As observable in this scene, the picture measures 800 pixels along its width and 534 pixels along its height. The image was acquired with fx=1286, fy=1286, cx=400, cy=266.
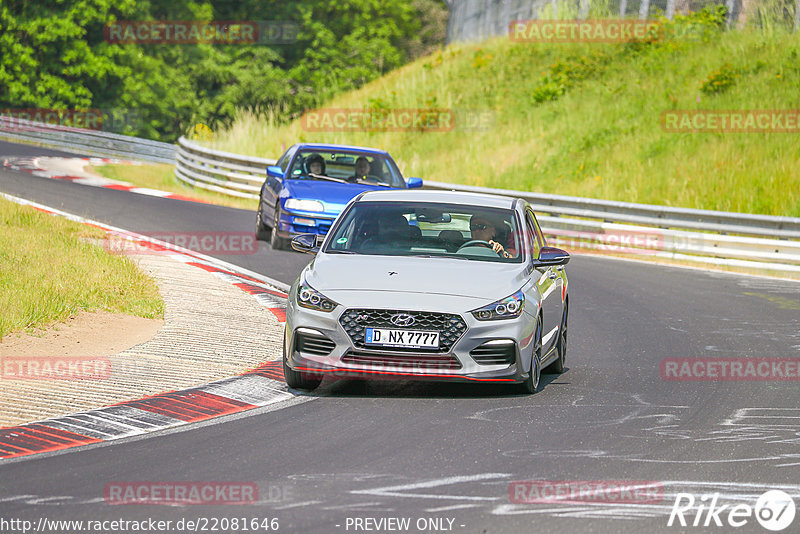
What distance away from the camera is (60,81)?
55.0 meters

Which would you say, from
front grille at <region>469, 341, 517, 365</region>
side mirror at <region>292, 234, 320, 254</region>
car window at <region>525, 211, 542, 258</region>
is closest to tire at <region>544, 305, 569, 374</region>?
car window at <region>525, 211, 542, 258</region>

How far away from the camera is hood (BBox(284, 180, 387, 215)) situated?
18.5 meters

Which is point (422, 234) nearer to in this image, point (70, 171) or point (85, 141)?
point (70, 171)

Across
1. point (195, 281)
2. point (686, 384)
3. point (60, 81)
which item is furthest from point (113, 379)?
point (60, 81)

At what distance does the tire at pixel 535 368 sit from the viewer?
975cm

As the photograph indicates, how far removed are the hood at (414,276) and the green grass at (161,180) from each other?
59.1ft

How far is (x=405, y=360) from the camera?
922cm

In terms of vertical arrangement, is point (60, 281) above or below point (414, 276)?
below
